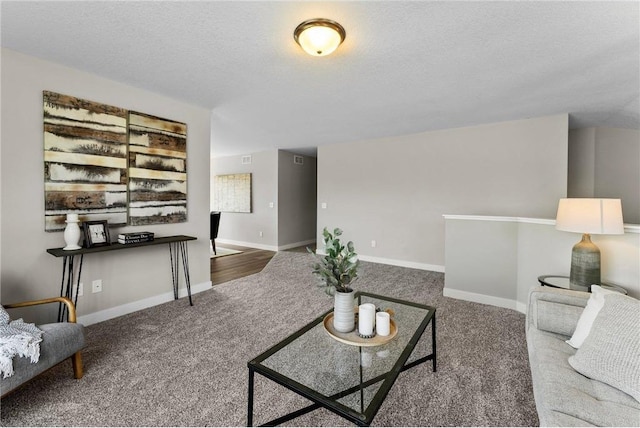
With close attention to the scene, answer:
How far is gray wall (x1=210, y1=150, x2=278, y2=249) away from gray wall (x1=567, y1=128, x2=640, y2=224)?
5356 millimetres

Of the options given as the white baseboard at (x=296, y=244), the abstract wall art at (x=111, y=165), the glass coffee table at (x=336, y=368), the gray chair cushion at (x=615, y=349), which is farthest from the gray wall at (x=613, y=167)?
the abstract wall art at (x=111, y=165)

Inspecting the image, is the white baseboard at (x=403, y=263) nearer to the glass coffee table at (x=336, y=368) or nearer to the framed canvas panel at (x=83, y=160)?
the glass coffee table at (x=336, y=368)

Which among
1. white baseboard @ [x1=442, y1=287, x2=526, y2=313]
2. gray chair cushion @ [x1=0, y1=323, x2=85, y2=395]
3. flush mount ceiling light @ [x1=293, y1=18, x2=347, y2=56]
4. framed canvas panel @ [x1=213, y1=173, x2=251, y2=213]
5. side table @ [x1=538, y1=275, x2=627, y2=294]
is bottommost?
white baseboard @ [x1=442, y1=287, x2=526, y2=313]

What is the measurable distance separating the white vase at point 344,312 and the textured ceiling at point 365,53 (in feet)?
5.49

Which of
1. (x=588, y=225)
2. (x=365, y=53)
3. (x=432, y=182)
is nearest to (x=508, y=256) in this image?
(x=588, y=225)

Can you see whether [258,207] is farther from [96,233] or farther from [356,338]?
[356,338]

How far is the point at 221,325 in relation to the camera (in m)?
2.50

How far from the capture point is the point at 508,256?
9.75 feet

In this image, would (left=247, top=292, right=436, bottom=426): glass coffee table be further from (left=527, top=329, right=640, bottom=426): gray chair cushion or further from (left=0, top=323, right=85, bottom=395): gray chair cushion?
(left=0, top=323, right=85, bottom=395): gray chair cushion

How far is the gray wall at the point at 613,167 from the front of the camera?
4012mm

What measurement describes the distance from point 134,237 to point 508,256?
12.5 feet

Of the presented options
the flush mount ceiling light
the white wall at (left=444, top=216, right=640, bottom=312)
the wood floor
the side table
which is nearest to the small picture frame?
the wood floor

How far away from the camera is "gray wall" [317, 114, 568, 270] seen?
369 centimetres

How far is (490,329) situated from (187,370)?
245 centimetres
